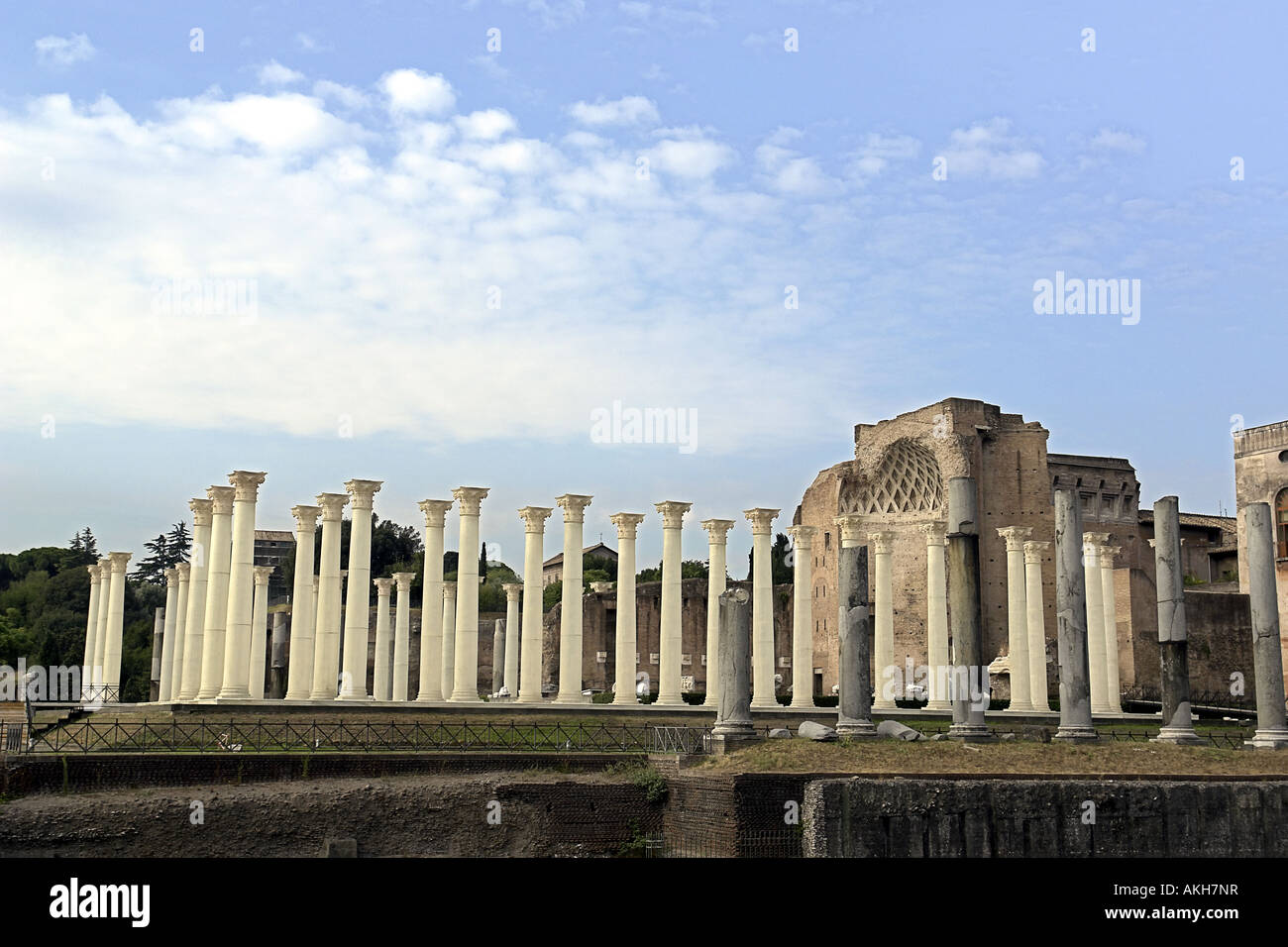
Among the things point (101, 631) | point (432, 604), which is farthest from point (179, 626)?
point (432, 604)

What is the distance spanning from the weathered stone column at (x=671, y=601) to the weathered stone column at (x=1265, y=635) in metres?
17.3

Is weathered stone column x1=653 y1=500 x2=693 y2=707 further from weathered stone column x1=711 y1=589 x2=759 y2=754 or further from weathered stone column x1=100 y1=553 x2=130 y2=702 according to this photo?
weathered stone column x1=100 y1=553 x2=130 y2=702

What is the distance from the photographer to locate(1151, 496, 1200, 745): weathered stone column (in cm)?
3553

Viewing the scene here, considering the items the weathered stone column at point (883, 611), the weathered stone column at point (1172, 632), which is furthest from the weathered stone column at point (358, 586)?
the weathered stone column at point (1172, 632)

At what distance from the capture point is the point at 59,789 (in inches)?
1093

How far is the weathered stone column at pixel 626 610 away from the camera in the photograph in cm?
4438

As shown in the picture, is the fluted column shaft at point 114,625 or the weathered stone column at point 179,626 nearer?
the weathered stone column at point 179,626

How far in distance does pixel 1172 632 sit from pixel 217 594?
26.9m

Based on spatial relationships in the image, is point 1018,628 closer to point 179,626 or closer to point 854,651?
point 854,651

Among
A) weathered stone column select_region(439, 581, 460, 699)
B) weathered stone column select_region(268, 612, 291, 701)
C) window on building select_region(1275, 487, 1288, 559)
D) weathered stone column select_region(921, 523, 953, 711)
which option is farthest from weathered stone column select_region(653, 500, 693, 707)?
window on building select_region(1275, 487, 1288, 559)

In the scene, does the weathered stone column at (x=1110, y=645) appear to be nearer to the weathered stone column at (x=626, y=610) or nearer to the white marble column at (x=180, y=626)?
the weathered stone column at (x=626, y=610)
